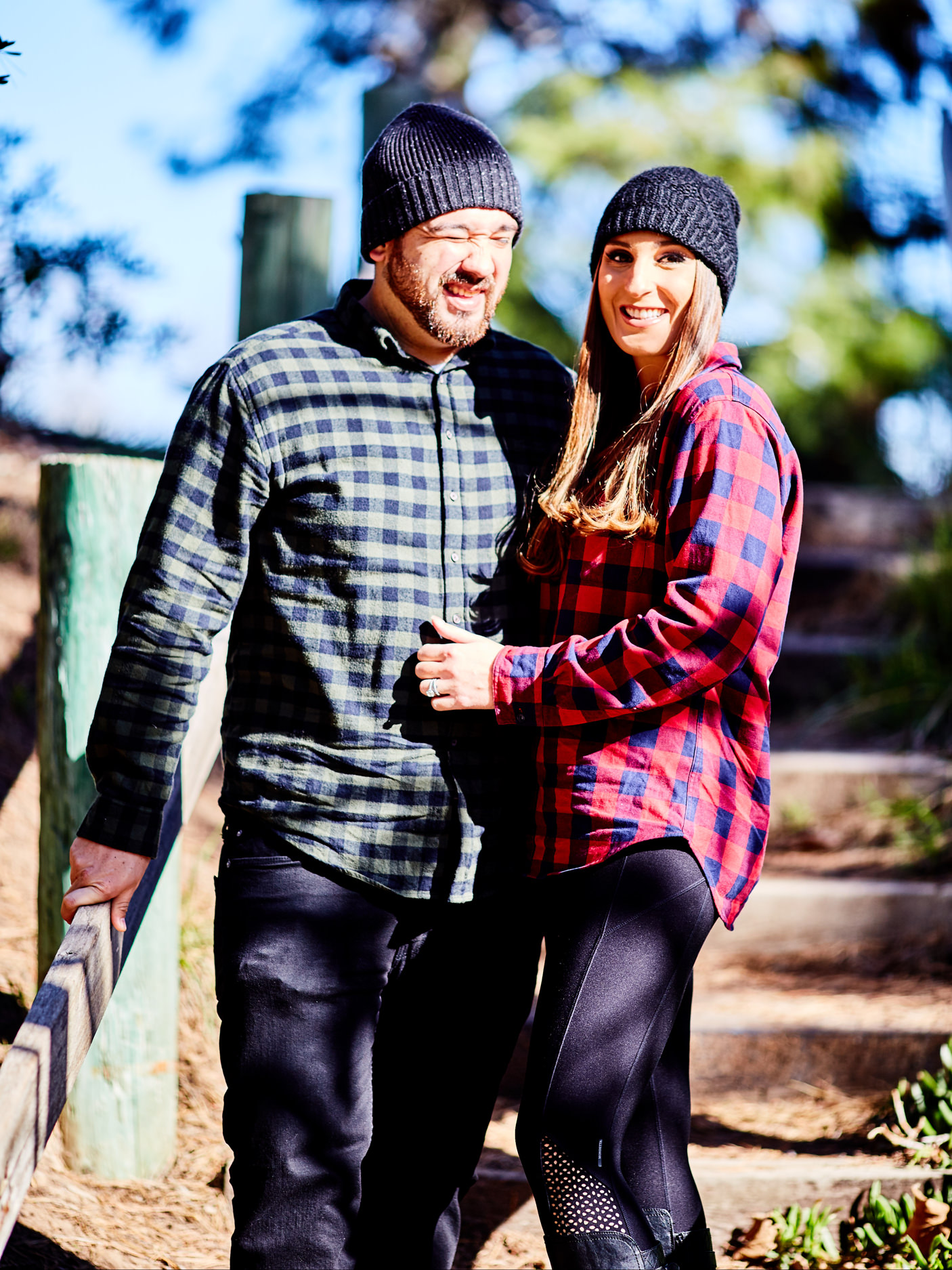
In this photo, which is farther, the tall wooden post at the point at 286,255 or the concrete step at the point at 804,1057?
the tall wooden post at the point at 286,255

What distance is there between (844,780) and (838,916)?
0.74 m

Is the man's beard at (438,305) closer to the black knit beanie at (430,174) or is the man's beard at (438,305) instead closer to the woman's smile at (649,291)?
the black knit beanie at (430,174)

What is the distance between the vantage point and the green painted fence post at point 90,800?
8.16 ft

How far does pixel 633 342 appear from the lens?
1.94m

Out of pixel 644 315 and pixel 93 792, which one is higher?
pixel 644 315

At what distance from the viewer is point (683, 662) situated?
5.64 feet

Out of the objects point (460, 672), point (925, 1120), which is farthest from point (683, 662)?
point (925, 1120)

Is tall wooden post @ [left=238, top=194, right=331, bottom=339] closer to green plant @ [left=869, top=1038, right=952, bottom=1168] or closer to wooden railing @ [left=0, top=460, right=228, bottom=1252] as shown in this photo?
wooden railing @ [left=0, top=460, right=228, bottom=1252]

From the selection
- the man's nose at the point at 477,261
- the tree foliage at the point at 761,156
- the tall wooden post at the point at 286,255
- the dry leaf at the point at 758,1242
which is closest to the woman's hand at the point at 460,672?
the man's nose at the point at 477,261

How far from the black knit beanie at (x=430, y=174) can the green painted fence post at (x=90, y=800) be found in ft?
2.58

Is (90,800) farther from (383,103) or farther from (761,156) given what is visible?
(761,156)

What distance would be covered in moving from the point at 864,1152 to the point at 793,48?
7017 millimetres

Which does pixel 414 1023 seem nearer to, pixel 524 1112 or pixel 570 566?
pixel 524 1112

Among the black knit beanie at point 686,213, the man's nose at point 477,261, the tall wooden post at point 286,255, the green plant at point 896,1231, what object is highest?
the tall wooden post at point 286,255
